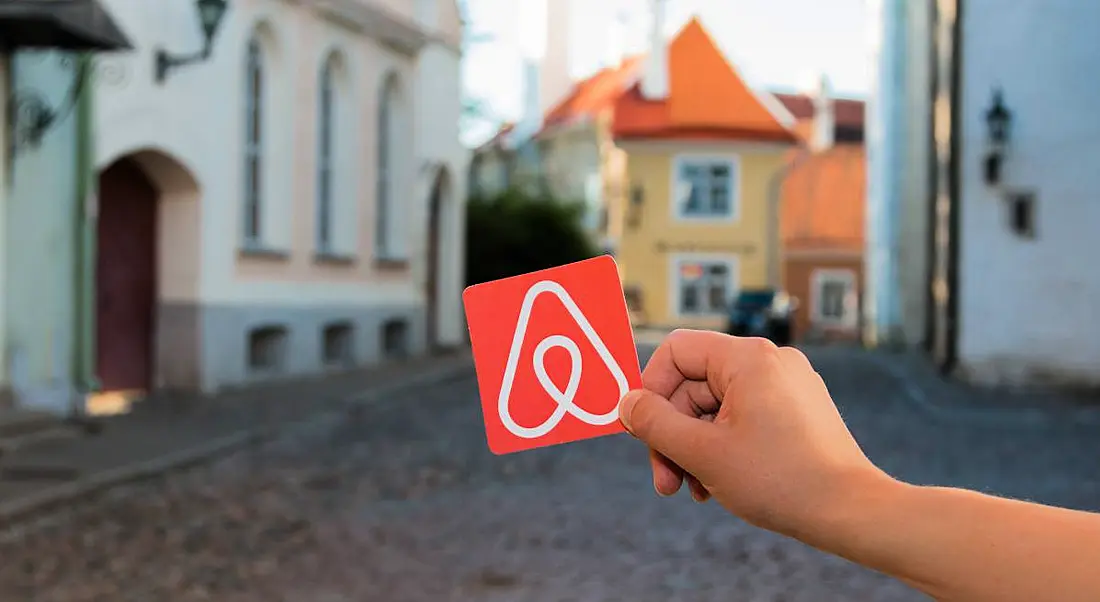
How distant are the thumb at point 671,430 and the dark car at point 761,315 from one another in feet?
113

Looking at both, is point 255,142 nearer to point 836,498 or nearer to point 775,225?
point 836,498

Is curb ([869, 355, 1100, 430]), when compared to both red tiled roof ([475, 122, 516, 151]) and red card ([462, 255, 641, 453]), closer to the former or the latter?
red card ([462, 255, 641, 453])

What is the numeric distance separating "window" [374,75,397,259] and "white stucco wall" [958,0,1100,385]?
9086mm

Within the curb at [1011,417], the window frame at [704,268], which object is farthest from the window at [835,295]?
the curb at [1011,417]

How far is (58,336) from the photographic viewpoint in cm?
1285

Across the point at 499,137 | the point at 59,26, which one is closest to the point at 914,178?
the point at 59,26

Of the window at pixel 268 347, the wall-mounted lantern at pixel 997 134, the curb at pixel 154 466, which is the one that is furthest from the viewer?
the window at pixel 268 347

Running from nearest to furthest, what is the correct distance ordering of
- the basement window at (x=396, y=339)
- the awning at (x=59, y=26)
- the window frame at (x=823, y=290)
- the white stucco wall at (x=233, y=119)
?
the awning at (x=59, y=26) < the white stucco wall at (x=233, y=119) < the basement window at (x=396, y=339) < the window frame at (x=823, y=290)

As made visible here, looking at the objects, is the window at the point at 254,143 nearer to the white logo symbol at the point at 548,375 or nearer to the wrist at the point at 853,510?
the white logo symbol at the point at 548,375

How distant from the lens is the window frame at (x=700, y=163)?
150 feet

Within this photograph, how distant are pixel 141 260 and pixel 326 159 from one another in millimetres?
5151

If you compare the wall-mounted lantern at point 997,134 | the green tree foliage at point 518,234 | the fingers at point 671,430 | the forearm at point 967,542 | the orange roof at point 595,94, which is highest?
the orange roof at point 595,94

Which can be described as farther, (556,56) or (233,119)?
(556,56)

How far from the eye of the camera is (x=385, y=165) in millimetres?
23609
